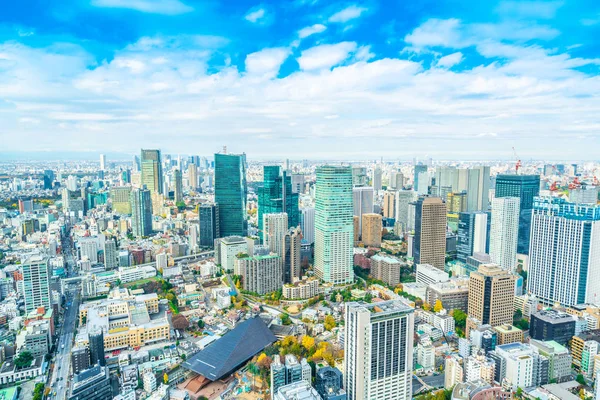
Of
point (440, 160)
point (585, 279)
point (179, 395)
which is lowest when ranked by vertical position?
point (179, 395)

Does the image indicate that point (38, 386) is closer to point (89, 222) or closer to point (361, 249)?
point (361, 249)

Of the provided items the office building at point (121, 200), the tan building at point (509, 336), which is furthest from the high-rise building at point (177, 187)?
the tan building at point (509, 336)

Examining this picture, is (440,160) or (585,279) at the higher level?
(440,160)

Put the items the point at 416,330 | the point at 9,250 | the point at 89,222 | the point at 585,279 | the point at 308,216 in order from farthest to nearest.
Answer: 1. the point at 89,222
2. the point at 308,216
3. the point at 9,250
4. the point at 585,279
5. the point at 416,330

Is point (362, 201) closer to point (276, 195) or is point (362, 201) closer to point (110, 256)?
point (276, 195)

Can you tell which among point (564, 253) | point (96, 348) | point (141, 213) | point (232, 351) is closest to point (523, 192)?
point (564, 253)

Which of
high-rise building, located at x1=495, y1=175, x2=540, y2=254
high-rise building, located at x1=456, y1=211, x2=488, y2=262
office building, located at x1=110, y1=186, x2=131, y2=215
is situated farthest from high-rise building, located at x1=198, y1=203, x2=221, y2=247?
high-rise building, located at x1=495, y1=175, x2=540, y2=254

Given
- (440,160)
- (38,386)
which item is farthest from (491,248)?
(440,160)
